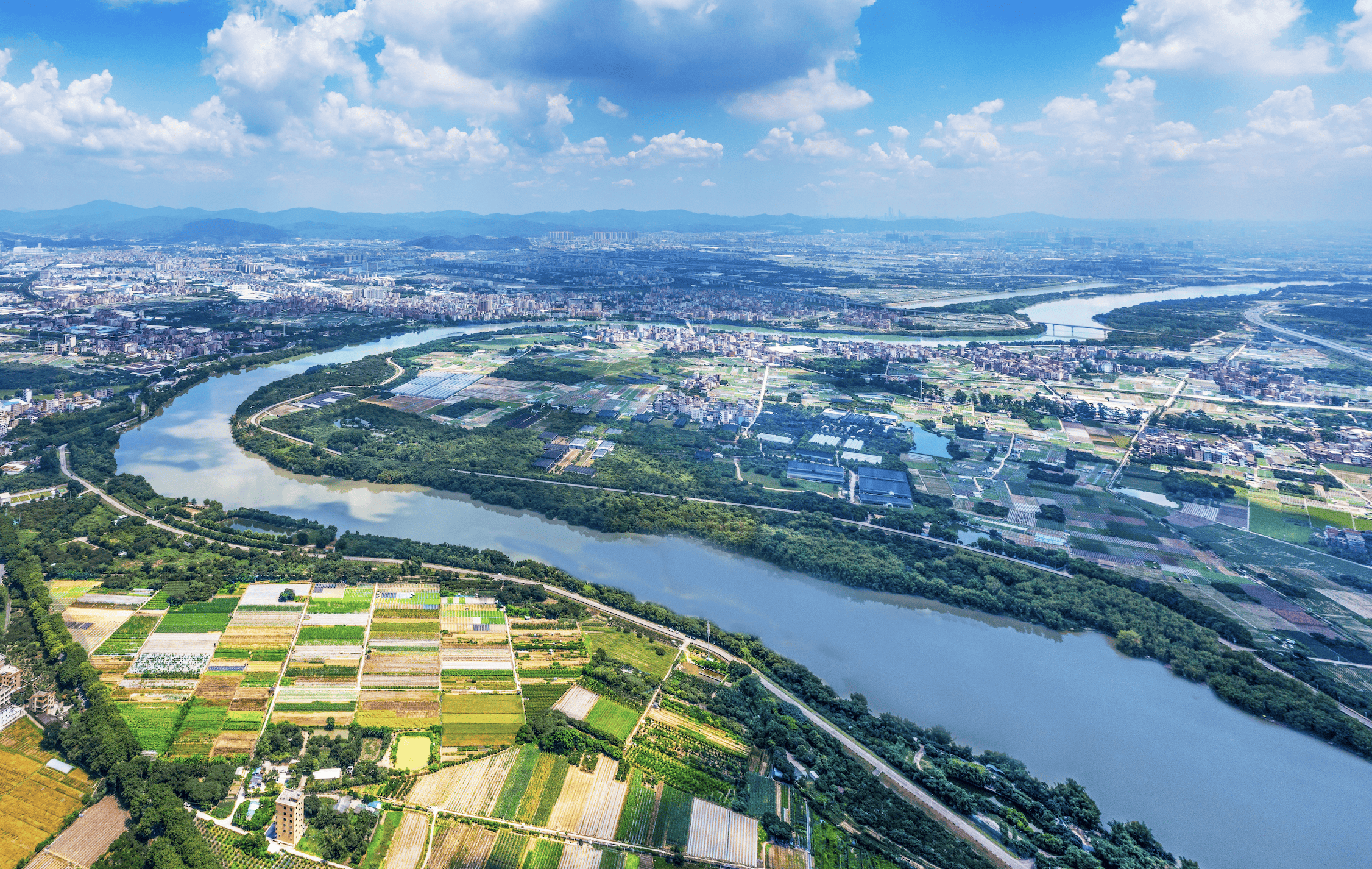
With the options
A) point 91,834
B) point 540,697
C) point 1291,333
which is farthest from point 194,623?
point 1291,333

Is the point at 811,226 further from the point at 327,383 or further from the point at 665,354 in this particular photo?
the point at 327,383

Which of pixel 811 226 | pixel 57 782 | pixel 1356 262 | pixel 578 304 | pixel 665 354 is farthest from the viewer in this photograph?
pixel 811 226

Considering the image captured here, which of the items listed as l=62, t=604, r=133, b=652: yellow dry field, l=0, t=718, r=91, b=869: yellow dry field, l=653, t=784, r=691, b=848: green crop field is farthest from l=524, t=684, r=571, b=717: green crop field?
l=62, t=604, r=133, b=652: yellow dry field

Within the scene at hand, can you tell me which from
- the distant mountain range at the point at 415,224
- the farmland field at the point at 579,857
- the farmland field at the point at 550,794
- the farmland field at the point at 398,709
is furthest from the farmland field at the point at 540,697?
the distant mountain range at the point at 415,224

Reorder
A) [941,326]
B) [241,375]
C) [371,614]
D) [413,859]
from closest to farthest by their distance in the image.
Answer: [413,859] < [371,614] < [241,375] < [941,326]

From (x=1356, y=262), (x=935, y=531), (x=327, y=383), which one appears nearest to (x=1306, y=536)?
(x=935, y=531)

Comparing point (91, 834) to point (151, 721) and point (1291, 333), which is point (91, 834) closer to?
point (151, 721)

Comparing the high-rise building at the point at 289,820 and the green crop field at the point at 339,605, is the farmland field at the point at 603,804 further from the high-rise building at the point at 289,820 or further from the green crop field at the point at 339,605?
the green crop field at the point at 339,605
